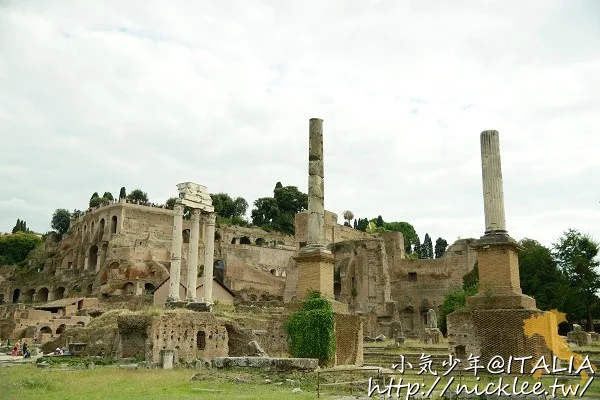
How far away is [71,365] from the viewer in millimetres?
23031

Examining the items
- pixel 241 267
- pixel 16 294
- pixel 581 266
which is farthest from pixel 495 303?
pixel 16 294

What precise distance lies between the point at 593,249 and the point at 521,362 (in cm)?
3111

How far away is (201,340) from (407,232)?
280 feet

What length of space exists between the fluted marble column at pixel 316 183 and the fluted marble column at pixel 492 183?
455 cm

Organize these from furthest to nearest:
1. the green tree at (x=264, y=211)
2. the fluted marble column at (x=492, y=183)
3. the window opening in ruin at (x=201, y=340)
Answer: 1. the green tree at (x=264, y=211)
2. the window opening in ruin at (x=201, y=340)
3. the fluted marble column at (x=492, y=183)

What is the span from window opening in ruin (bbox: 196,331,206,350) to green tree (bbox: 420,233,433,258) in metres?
81.6

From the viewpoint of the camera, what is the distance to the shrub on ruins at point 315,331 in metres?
15.2

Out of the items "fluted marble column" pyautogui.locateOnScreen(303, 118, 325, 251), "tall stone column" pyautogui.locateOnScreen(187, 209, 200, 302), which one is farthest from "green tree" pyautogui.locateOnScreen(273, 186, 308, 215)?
"fluted marble column" pyautogui.locateOnScreen(303, 118, 325, 251)

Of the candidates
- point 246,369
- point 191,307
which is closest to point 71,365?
point 191,307

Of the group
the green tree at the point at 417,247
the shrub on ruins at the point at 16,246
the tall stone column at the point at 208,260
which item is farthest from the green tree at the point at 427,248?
the tall stone column at the point at 208,260

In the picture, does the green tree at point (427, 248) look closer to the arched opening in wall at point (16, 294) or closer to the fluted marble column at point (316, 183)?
the arched opening in wall at point (16, 294)

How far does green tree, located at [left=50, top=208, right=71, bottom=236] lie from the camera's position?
10197 centimetres

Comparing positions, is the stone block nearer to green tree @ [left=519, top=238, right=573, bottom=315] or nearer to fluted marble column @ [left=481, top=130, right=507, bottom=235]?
fluted marble column @ [left=481, top=130, right=507, bottom=235]

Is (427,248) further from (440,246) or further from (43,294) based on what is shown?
(43,294)
